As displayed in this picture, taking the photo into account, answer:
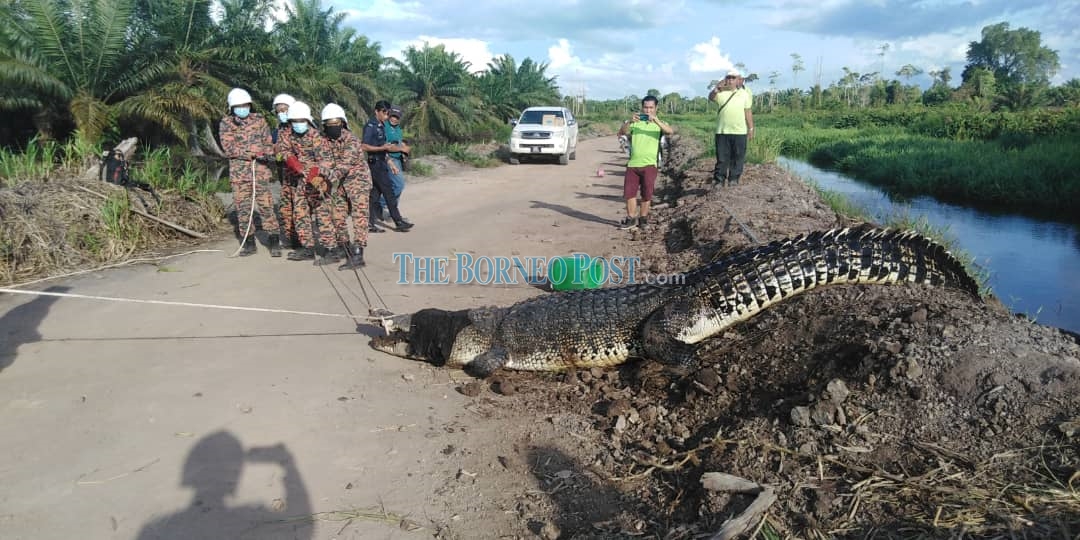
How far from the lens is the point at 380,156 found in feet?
29.5

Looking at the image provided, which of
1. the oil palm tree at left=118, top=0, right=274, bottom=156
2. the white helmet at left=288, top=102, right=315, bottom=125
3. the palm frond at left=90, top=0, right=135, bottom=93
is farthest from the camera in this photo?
the oil palm tree at left=118, top=0, right=274, bottom=156

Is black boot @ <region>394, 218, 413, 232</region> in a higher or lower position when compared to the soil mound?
higher

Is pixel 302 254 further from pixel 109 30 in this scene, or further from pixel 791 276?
pixel 109 30

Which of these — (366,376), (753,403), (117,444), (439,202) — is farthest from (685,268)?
(439,202)

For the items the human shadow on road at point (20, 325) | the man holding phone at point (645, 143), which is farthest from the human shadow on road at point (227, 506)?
the man holding phone at point (645, 143)

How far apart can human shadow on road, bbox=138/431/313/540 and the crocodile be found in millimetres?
1665

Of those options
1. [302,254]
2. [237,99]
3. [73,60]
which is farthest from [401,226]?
[73,60]

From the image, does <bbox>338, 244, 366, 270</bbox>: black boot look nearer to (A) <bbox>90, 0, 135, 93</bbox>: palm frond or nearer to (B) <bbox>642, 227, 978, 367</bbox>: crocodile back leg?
(B) <bbox>642, 227, 978, 367</bbox>: crocodile back leg

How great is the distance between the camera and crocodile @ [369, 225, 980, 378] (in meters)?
4.65

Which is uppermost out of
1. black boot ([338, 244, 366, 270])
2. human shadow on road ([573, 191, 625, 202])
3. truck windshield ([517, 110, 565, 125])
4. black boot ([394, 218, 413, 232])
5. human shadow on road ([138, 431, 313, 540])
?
truck windshield ([517, 110, 565, 125])

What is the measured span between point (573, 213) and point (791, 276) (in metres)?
6.71

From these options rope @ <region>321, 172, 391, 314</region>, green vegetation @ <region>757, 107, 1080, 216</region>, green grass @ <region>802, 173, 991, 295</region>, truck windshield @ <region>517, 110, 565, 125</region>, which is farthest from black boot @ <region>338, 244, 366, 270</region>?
green vegetation @ <region>757, 107, 1080, 216</region>

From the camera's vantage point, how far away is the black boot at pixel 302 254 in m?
7.68

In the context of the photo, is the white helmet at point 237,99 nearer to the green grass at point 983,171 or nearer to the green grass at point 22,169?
the green grass at point 22,169
